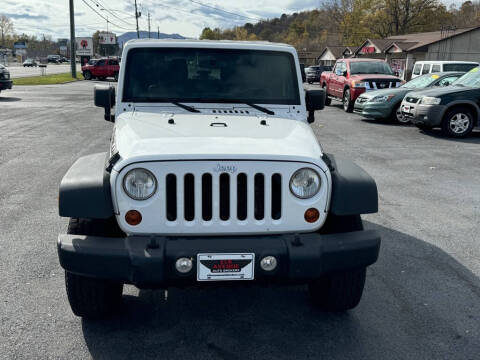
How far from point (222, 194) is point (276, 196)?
32 centimetres

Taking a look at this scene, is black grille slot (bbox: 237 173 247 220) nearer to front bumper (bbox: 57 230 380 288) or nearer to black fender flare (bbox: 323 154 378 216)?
front bumper (bbox: 57 230 380 288)

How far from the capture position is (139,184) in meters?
2.99

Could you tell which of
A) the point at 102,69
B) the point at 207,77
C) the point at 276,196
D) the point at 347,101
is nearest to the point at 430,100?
the point at 347,101

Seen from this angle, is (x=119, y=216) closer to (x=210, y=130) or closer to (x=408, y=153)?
(x=210, y=130)

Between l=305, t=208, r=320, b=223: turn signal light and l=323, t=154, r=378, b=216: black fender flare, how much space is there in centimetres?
10

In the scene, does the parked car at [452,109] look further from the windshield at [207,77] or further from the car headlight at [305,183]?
the car headlight at [305,183]

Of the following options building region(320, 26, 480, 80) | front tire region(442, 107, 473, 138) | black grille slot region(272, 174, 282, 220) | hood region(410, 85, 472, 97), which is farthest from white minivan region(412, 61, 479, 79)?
building region(320, 26, 480, 80)

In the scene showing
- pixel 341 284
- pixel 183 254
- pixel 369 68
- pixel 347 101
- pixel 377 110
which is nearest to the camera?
pixel 183 254

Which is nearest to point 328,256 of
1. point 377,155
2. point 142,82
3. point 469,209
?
point 142,82

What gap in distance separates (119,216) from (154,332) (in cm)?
86

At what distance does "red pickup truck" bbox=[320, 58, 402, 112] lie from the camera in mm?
16891

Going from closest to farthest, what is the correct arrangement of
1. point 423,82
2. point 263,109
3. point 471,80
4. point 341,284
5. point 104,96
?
1. point 341,284
2. point 263,109
3. point 104,96
4. point 471,80
5. point 423,82

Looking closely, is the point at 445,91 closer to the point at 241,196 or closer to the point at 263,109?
the point at 263,109

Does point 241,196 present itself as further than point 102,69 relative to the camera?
No
